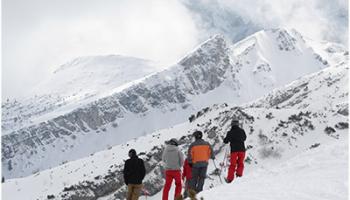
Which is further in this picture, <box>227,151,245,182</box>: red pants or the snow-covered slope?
<box>227,151,245,182</box>: red pants

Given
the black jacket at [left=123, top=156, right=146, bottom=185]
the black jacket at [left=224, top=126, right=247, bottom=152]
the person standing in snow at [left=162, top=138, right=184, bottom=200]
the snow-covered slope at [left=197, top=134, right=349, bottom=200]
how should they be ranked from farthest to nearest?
the black jacket at [left=224, top=126, right=247, bottom=152] < the person standing in snow at [left=162, top=138, right=184, bottom=200] < the black jacket at [left=123, top=156, right=146, bottom=185] < the snow-covered slope at [left=197, top=134, right=349, bottom=200]

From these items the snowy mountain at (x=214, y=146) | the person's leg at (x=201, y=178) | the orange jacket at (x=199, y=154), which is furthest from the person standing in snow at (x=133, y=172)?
the snowy mountain at (x=214, y=146)

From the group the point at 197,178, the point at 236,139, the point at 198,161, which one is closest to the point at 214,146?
the point at 236,139

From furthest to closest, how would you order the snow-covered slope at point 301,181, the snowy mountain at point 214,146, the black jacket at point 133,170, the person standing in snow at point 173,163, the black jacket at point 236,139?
the snowy mountain at point 214,146
the black jacket at point 236,139
the person standing in snow at point 173,163
the black jacket at point 133,170
the snow-covered slope at point 301,181

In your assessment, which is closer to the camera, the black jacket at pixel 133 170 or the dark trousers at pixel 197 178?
the black jacket at pixel 133 170

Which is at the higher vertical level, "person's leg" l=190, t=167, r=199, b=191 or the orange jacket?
the orange jacket

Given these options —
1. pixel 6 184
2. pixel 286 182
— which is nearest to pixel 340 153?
pixel 286 182

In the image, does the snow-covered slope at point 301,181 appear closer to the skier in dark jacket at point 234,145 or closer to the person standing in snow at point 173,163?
the skier in dark jacket at point 234,145

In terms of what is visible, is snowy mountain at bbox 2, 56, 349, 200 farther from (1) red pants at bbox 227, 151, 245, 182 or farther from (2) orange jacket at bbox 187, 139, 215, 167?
(2) orange jacket at bbox 187, 139, 215, 167

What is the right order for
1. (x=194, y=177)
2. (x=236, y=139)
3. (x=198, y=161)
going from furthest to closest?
(x=236, y=139) < (x=194, y=177) < (x=198, y=161)

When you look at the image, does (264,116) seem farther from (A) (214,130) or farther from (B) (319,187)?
(B) (319,187)

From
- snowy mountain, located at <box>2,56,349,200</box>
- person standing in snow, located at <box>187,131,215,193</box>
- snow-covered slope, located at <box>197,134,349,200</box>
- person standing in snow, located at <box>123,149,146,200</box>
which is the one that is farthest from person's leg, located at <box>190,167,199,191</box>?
snowy mountain, located at <box>2,56,349,200</box>

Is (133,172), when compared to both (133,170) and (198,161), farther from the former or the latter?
(198,161)

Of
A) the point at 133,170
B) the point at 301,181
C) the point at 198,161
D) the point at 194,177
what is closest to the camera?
the point at 301,181
